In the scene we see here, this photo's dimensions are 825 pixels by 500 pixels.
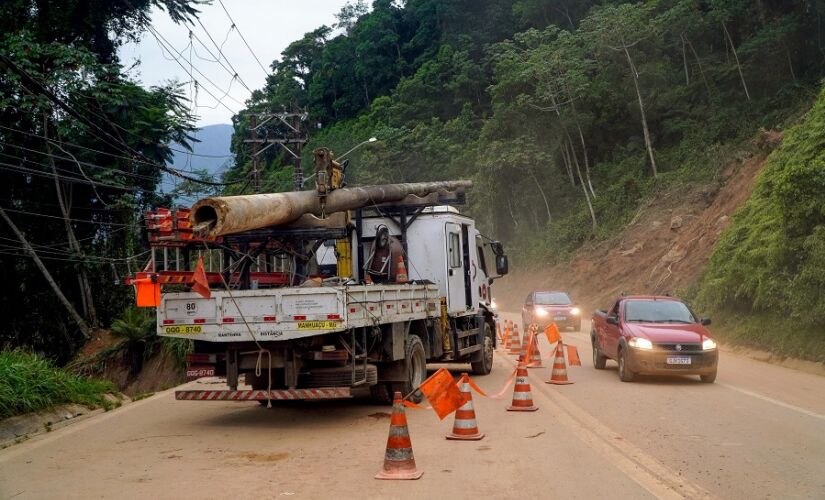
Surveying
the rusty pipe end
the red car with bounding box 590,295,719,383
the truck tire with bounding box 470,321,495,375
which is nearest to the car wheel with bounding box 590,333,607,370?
the red car with bounding box 590,295,719,383

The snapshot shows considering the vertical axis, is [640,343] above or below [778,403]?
above

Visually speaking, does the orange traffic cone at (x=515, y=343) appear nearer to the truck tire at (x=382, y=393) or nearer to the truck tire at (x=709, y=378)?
the truck tire at (x=709, y=378)

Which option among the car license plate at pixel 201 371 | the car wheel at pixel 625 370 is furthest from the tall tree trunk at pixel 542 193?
the car license plate at pixel 201 371

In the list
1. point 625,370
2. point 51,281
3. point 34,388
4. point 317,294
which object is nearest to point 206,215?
point 317,294

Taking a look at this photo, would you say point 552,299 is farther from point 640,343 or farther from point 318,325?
point 318,325

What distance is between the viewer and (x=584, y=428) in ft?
30.8

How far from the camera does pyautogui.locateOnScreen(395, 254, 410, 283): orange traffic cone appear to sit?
13.0 metres

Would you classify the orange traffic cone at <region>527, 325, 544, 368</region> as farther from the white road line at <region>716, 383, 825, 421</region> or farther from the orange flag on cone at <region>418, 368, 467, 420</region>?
the orange flag on cone at <region>418, 368, 467, 420</region>

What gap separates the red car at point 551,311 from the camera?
26934 mm

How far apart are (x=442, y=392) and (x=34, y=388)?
6742 mm

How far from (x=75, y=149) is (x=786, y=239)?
68.3ft

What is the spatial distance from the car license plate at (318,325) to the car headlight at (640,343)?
20.9 feet

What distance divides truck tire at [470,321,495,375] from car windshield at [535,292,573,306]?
37.9ft

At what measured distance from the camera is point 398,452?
277 inches
